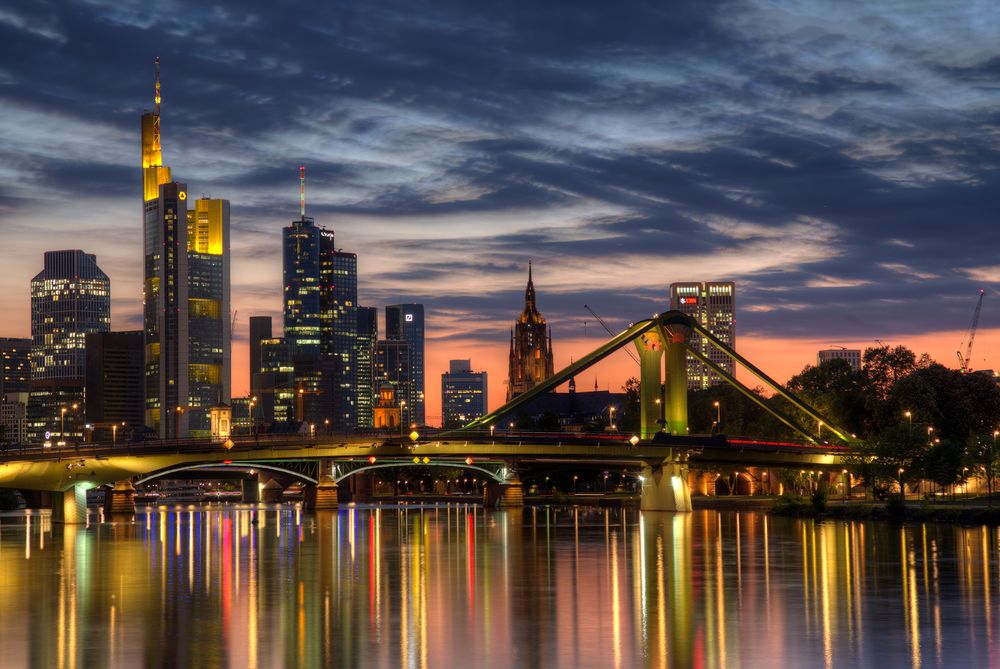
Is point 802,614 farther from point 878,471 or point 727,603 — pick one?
point 878,471

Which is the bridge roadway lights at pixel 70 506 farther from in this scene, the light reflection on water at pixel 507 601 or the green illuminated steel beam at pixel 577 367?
the green illuminated steel beam at pixel 577 367

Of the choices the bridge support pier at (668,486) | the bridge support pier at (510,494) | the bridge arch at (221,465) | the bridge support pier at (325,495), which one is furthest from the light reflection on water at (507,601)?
the bridge support pier at (510,494)

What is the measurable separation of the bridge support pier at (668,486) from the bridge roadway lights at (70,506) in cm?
5893

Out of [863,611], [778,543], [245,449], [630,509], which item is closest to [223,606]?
[863,611]

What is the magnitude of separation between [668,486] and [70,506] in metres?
61.8

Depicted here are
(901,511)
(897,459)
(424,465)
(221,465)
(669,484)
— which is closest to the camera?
(901,511)

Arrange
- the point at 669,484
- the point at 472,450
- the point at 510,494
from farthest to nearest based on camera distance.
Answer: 1. the point at 510,494
2. the point at 669,484
3. the point at 472,450

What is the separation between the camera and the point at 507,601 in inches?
2135

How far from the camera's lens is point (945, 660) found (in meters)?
37.8

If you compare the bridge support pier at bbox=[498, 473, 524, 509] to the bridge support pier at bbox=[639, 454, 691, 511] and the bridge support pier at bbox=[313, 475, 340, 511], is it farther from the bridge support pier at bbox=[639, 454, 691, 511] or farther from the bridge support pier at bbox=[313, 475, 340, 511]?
the bridge support pier at bbox=[639, 454, 691, 511]

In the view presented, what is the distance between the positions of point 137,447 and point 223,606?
92.4 metres

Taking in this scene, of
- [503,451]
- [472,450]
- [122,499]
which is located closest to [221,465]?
[122,499]

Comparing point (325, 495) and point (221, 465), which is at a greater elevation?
point (221, 465)

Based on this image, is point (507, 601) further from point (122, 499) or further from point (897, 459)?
point (122, 499)
